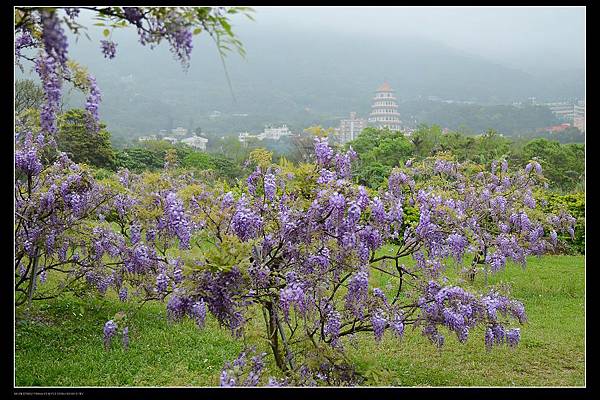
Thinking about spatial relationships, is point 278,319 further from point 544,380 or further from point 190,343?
point 544,380

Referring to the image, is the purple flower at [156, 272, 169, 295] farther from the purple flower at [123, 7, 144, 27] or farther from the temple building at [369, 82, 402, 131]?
the temple building at [369, 82, 402, 131]

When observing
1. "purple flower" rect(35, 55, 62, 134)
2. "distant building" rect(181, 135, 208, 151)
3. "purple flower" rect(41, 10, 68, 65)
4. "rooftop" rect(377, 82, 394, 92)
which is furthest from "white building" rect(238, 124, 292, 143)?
"purple flower" rect(41, 10, 68, 65)

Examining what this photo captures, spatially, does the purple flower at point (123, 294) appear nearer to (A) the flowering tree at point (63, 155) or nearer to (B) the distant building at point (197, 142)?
(A) the flowering tree at point (63, 155)

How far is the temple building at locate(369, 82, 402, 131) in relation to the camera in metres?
5.72

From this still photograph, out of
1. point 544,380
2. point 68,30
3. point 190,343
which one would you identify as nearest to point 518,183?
point 544,380

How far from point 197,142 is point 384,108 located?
5.92 feet

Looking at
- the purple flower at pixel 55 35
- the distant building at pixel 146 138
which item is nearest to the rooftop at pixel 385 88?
the distant building at pixel 146 138

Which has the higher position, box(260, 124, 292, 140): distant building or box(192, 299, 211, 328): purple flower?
box(260, 124, 292, 140): distant building

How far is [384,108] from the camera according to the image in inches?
229

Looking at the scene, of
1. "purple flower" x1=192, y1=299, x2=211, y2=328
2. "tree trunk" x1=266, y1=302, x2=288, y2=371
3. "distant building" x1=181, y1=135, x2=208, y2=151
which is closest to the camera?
"purple flower" x1=192, y1=299, x2=211, y2=328

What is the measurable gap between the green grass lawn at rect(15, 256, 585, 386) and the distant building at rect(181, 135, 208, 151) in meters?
1.46

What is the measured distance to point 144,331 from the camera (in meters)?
4.56

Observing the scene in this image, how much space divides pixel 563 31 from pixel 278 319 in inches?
111
